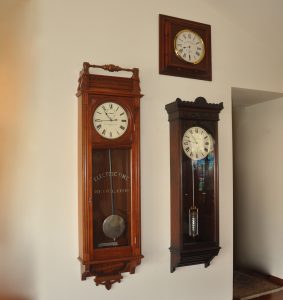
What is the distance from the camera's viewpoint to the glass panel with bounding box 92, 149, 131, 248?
204cm

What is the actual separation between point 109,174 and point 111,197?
14cm

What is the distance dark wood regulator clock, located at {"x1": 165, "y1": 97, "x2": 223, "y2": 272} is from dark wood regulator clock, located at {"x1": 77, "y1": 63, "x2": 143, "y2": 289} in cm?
29

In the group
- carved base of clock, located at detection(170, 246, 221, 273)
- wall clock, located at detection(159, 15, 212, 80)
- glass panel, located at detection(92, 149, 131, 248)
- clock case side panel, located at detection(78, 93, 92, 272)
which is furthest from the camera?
wall clock, located at detection(159, 15, 212, 80)

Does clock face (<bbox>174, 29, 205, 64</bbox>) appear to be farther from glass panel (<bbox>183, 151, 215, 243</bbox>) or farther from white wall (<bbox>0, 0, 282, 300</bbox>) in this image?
glass panel (<bbox>183, 151, 215, 243</bbox>)

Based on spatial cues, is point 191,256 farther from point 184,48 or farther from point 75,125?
point 184,48

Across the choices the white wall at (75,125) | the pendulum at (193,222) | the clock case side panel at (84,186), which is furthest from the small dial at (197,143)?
the clock case side panel at (84,186)

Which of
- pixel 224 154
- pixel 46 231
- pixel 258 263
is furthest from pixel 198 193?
pixel 258 263

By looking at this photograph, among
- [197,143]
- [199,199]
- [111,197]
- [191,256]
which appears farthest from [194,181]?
[111,197]

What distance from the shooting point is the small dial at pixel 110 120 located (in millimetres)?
2000

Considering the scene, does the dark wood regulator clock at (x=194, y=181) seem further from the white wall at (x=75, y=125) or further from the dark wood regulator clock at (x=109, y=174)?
the dark wood regulator clock at (x=109, y=174)

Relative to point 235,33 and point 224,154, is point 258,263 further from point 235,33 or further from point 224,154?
point 235,33

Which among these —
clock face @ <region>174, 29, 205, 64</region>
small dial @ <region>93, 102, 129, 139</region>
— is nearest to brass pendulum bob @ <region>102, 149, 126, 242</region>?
small dial @ <region>93, 102, 129, 139</region>

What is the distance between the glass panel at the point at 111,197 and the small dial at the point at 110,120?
12 centimetres

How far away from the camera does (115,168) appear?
82.4 inches
